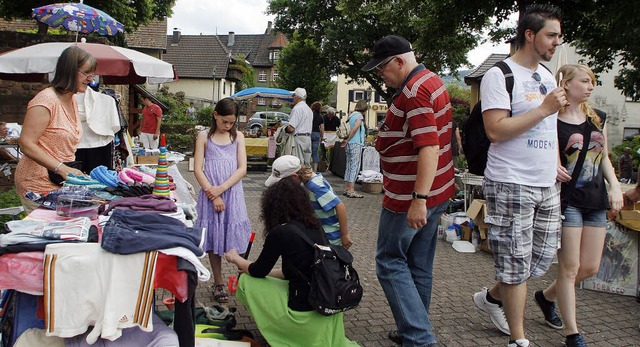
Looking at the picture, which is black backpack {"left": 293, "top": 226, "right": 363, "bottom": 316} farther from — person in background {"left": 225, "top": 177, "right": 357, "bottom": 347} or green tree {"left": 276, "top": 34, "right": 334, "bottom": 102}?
green tree {"left": 276, "top": 34, "right": 334, "bottom": 102}

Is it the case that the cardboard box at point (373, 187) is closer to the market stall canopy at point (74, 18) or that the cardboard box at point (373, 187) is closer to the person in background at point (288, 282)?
the market stall canopy at point (74, 18)

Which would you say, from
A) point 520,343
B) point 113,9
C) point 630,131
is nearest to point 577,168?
point 520,343

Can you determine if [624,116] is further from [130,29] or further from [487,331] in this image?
[487,331]

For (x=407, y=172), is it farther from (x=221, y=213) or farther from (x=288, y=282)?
(x=221, y=213)

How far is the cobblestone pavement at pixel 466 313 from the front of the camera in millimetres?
4070

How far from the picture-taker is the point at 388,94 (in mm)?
30688

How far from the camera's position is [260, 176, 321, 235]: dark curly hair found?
3.60 m

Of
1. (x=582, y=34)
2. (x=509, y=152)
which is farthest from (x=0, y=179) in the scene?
(x=582, y=34)

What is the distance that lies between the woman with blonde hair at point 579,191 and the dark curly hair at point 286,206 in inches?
66.0

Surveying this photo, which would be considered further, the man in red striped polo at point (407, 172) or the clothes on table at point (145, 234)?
the man in red striped polo at point (407, 172)

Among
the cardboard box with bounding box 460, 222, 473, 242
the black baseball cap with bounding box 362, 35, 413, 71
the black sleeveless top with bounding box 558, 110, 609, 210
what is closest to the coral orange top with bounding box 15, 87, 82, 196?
the black baseball cap with bounding box 362, 35, 413, 71

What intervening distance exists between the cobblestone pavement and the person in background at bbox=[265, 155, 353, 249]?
0.70 metres

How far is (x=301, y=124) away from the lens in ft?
38.3

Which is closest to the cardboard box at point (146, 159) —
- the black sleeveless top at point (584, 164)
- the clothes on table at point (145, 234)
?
the clothes on table at point (145, 234)
